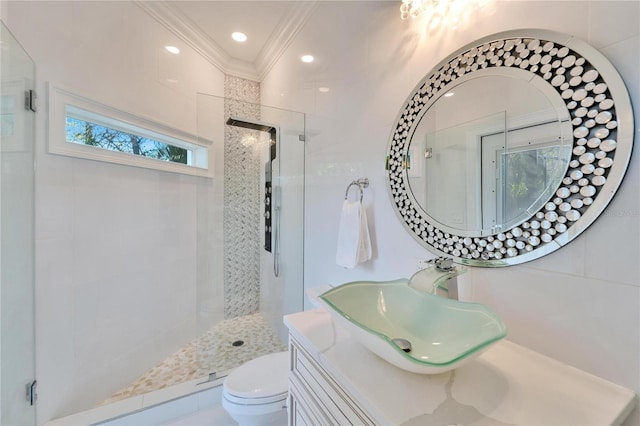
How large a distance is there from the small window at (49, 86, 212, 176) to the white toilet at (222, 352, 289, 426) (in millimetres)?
1672

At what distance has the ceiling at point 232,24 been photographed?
1.92 m

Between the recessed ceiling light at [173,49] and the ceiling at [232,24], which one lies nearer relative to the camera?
the ceiling at [232,24]

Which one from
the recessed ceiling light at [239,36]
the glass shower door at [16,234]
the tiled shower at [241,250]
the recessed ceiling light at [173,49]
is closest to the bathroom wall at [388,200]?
the tiled shower at [241,250]

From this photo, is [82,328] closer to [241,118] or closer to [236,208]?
[236,208]

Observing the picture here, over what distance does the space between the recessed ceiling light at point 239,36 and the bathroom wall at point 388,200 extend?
22.2 inches

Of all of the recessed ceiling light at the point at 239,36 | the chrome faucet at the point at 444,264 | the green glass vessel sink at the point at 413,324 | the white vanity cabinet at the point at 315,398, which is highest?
the recessed ceiling light at the point at 239,36

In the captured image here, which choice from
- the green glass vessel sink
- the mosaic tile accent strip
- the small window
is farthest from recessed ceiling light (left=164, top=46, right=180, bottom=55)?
the green glass vessel sink

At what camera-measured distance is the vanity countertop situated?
0.54m

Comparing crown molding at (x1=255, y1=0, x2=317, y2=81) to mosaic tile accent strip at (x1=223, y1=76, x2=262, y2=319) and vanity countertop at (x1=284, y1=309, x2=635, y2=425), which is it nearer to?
mosaic tile accent strip at (x1=223, y1=76, x2=262, y2=319)

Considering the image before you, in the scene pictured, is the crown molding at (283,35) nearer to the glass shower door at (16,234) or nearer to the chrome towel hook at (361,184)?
the chrome towel hook at (361,184)

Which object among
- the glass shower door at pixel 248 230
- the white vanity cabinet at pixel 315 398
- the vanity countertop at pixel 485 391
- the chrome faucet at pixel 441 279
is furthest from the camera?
the glass shower door at pixel 248 230

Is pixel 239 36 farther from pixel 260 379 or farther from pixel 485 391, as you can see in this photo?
pixel 485 391

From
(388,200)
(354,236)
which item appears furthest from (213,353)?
(388,200)

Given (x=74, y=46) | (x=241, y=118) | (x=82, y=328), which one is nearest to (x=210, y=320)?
(x=82, y=328)
